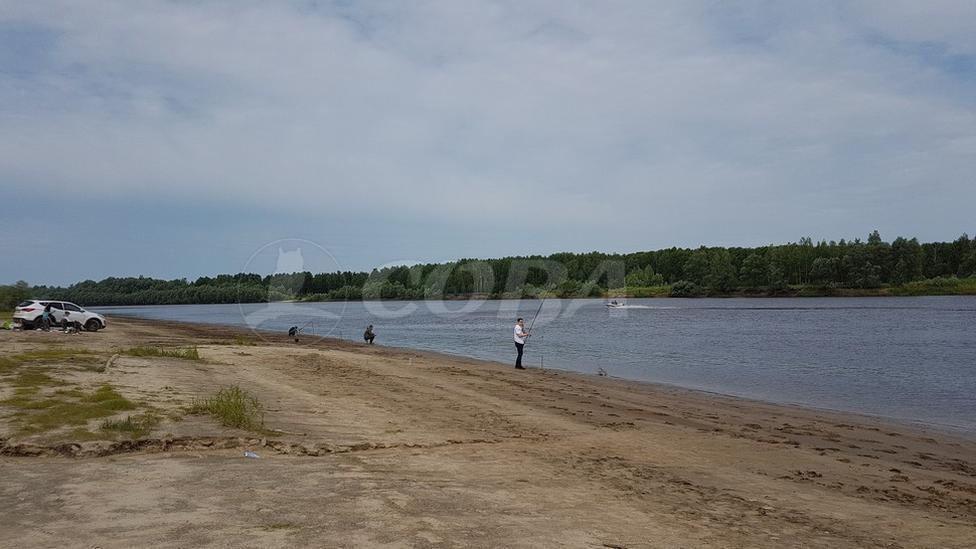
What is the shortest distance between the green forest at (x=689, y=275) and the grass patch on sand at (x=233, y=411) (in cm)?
7540

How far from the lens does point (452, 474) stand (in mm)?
9289

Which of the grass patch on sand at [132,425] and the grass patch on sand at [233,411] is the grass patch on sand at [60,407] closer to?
the grass patch on sand at [132,425]

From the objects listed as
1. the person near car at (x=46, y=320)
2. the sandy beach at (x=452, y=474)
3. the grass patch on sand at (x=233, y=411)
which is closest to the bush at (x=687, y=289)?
the person near car at (x=46, y=320)

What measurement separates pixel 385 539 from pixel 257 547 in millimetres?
1072

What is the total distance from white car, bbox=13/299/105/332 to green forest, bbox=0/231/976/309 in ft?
148

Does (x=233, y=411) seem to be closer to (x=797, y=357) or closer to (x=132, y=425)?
(x=132, y=425)

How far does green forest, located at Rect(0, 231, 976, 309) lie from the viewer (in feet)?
410

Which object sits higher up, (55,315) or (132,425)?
(55,315)

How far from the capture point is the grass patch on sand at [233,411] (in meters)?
11.4

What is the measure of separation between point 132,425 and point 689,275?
14852cm

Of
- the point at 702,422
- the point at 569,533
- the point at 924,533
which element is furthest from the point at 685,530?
the point at 702,422

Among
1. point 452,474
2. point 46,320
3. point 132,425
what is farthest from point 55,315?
point 452,474

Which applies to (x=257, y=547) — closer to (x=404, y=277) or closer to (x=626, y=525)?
(x=626, y=525)

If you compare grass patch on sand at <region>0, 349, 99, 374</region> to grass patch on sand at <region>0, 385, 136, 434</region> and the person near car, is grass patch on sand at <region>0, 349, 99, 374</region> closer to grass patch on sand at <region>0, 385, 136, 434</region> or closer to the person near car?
grass patch on sand at <region>0, 385, 136, 434</region>
